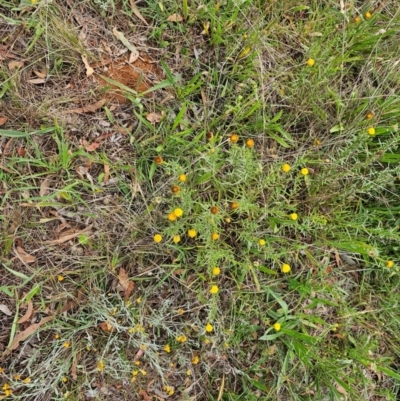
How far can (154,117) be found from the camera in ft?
7.73

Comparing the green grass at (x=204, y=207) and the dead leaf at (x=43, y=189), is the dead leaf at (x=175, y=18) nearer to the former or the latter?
the green grass at (x=204, y=207)

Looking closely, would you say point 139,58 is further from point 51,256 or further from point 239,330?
point 239,330

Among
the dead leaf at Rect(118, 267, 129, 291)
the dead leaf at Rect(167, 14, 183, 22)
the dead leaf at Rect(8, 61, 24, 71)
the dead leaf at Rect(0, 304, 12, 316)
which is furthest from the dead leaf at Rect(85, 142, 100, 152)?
the dead leaf at Rect(0, 304, 12, 316)

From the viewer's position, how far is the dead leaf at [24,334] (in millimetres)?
2199

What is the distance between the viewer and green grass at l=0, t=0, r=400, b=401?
2.24m

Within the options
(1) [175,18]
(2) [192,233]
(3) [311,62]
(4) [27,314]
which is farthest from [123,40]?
(4) [27,314]

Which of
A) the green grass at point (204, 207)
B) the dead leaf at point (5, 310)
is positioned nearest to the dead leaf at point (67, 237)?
the green grass at point (204, 207)

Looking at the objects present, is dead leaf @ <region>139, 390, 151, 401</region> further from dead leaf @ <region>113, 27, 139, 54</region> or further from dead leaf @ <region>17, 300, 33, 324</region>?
dead leaf @ <region>113, 27, 139, 54</region>

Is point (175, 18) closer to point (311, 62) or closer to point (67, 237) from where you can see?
point (311, 62)

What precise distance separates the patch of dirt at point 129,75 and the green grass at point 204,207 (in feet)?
0.16

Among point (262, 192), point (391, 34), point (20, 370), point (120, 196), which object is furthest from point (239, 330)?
point (391, 34)

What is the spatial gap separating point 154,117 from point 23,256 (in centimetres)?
98

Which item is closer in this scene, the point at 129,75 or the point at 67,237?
the point at 67,237

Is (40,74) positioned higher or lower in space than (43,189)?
higher
